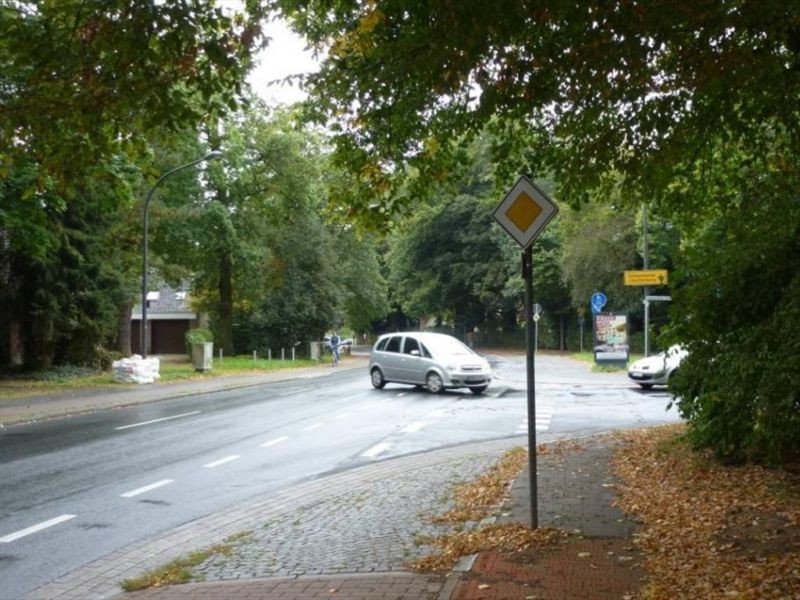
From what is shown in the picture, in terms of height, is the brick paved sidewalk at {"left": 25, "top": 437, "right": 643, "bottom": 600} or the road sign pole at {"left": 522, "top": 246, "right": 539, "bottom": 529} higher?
the road sign pole at {"left": 522, "top": 246, "right": 539, "bottom": 529}

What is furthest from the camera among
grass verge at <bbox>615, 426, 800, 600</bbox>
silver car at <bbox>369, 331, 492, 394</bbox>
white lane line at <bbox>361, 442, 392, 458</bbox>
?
silver car at <bbox>369, 331, 492, 394</bbox>

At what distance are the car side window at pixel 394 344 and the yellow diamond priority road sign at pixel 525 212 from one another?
17601mm

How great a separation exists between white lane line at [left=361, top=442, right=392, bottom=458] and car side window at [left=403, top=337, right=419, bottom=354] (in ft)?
35.6

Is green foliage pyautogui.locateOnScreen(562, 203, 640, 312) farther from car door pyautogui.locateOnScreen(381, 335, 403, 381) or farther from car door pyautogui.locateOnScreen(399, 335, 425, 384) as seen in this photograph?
car door pyautogui.locateOnScreen(399, 335, 425, 384)

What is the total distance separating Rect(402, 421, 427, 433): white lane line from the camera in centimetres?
1484

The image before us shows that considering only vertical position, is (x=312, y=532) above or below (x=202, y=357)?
below

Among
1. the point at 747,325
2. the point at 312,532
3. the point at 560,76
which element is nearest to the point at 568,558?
the point at 312,532

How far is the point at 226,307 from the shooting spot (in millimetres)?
46500

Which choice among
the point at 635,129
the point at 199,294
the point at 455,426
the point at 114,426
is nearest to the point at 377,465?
the point at 455,426

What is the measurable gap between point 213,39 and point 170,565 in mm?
4170

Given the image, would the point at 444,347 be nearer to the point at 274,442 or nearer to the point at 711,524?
the point at 274,442

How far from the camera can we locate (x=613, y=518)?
7031mm

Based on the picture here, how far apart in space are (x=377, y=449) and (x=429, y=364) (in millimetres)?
10541

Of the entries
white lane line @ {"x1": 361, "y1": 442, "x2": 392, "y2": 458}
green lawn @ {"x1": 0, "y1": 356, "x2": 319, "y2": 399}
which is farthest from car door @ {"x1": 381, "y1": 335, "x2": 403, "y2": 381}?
white lane line @ {"x1": 361, "y1": 442, "x2": 392, "y2": 458}
